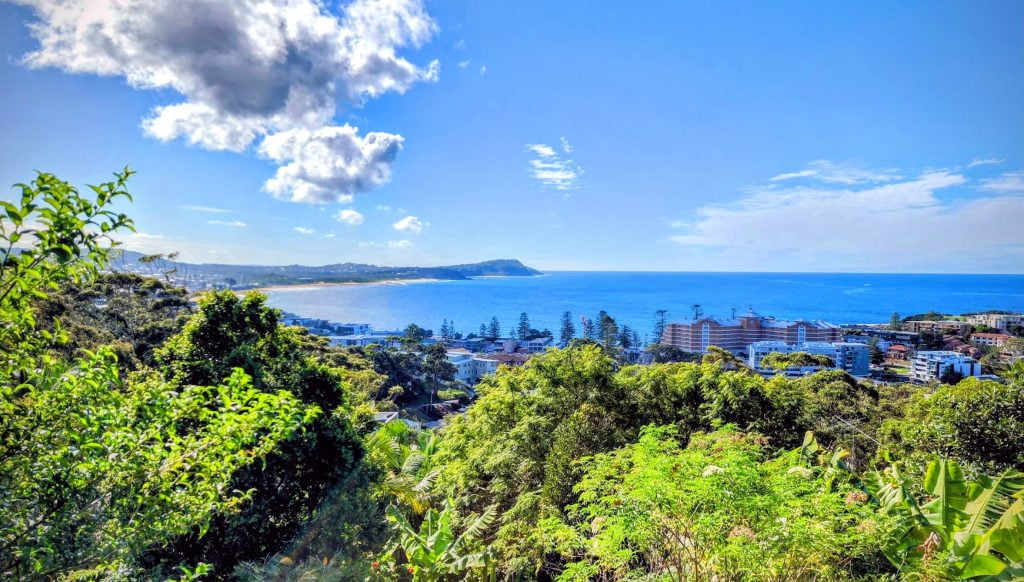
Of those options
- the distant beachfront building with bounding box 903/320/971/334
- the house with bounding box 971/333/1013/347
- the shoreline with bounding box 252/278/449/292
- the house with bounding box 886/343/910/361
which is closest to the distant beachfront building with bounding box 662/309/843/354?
the distant beachfront building with bounding box 903/320/971/334

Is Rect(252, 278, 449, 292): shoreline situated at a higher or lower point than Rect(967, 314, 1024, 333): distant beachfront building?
higher

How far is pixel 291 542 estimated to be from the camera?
5.62m

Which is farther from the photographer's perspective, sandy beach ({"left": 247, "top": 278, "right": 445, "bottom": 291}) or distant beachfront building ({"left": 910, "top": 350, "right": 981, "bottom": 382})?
sandy beach ({"left": 247, "top": 278, "right": 445, "bottom": 291})

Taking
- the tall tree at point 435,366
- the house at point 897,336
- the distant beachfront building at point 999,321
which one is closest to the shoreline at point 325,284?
the tall tree at point 435,366

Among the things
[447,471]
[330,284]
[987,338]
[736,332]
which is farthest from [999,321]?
[330,284]

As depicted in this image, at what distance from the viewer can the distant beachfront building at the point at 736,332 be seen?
60500mm

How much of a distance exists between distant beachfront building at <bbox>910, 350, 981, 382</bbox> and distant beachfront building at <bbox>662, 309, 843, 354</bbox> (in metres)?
23.5

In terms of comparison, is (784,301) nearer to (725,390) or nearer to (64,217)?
(725,390)

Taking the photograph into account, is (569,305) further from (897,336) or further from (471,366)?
(897,336)

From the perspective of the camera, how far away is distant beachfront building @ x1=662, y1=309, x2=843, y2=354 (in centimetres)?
6050

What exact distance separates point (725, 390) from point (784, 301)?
140 metres

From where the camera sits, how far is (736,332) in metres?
62.9

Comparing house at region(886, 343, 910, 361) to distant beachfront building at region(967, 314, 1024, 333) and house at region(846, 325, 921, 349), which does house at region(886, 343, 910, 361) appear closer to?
house at region(846, 325, 921, 349)

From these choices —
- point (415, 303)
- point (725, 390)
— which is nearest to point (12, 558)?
point (725, 390)
